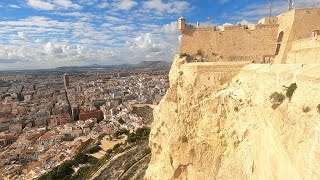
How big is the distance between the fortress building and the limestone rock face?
1.99 m

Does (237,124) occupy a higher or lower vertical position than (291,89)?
lower

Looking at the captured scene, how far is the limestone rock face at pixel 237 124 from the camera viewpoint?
754 centimetres

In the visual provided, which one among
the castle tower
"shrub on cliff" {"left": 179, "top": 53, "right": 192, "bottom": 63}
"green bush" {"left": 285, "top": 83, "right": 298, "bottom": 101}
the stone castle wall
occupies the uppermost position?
the castle tower

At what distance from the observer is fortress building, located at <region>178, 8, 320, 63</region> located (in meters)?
17.1

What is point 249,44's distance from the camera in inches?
763

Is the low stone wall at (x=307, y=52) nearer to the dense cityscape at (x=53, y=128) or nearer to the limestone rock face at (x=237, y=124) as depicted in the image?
the limestone rock face at (x=237, y=124)

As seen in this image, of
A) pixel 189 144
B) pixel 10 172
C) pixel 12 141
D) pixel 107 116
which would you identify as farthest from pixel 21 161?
pixel 189 144


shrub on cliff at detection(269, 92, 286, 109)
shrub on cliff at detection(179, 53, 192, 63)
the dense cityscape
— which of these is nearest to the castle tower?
shrub on cliff at detection(179, 53, 192, 63)

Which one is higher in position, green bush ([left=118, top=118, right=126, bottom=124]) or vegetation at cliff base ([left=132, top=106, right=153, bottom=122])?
vegetation at cliff base ([left=132, top=106, right=153, bottom=122])

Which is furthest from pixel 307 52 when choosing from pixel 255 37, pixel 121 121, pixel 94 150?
pixel 121 121

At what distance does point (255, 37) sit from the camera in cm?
1923

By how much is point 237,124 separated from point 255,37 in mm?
8214

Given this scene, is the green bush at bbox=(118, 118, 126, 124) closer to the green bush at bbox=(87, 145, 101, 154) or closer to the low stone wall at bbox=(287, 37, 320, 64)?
the green bush at bbox=(87, 145, 101, 154)

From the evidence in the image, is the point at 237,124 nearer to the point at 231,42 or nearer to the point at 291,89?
the point at 291,89
